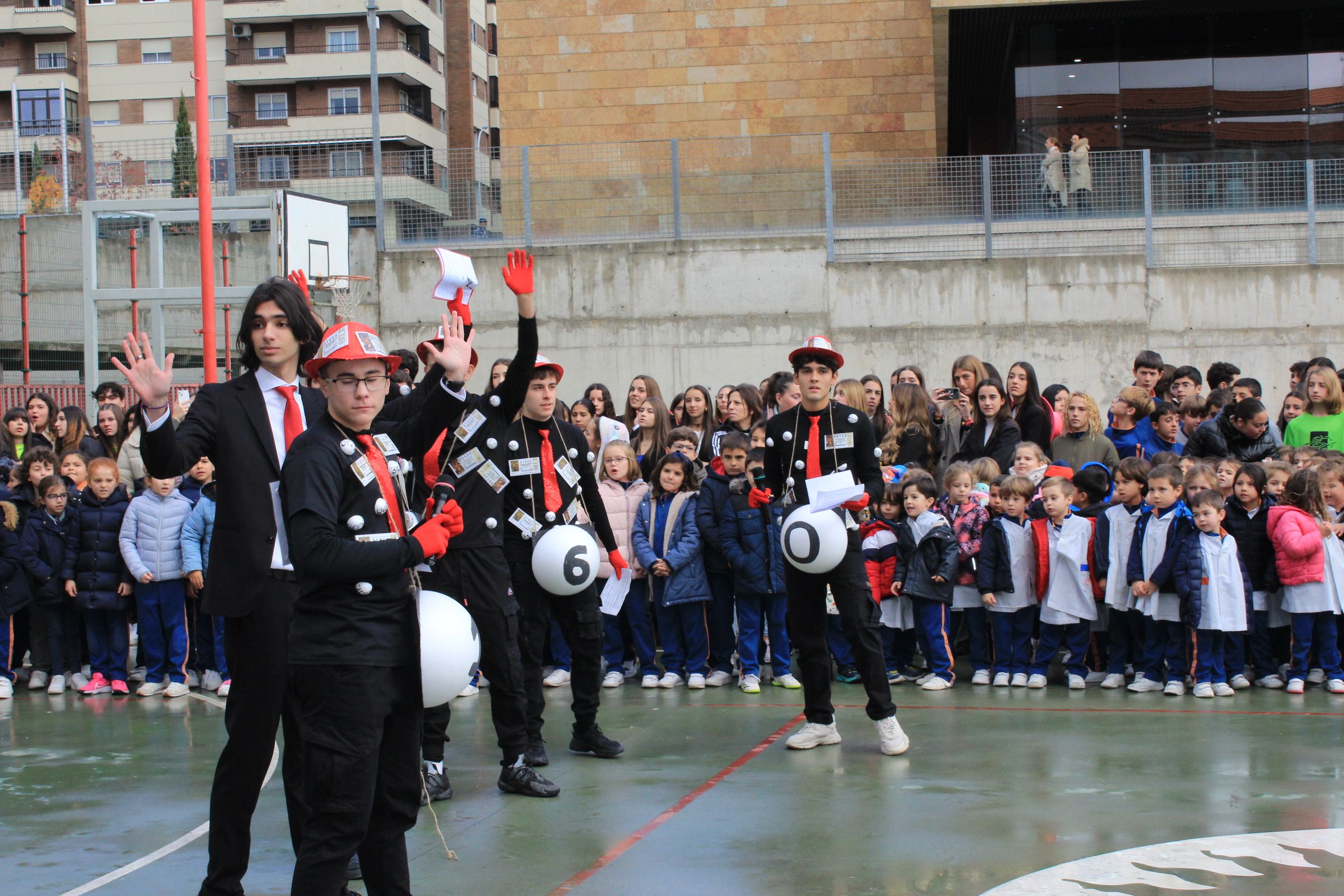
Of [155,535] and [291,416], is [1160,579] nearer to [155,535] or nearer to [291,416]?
[291,416]

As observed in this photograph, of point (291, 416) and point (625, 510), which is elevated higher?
point (291, 416)

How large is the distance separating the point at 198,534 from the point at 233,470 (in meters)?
5.23

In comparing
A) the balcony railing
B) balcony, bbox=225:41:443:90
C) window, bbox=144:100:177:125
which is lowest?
the balcony railing

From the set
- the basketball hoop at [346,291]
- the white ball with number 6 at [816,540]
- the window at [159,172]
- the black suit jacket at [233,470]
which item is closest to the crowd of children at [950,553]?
the white ball with number 6 at [816,540]

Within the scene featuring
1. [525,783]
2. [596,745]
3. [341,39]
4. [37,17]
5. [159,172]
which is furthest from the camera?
[37,17]

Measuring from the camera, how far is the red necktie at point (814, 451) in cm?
702

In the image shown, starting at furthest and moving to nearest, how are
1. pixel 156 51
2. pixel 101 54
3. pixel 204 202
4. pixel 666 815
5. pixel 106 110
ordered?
pixel 106 110, pixel 101 54, pixel 156 51, pixel 204 202, pixel 666 815

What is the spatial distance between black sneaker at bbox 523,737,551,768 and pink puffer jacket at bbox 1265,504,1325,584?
4.81m

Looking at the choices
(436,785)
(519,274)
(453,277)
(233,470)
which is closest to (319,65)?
(436,785)

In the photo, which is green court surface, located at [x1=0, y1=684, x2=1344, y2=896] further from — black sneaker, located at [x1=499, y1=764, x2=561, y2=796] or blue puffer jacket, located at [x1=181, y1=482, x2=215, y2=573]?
blue puffer jacket, located at [x1=181, y1=482, x2=215, y2=573]

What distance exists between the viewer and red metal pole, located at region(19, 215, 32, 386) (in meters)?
17.7

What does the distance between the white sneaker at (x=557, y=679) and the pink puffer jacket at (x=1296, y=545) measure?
4.72m

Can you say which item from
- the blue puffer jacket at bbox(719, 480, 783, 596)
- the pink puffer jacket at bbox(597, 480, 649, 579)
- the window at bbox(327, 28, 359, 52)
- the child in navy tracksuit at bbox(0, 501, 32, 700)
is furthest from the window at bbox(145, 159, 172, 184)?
the window at bbox(327, 28, 359, 52)

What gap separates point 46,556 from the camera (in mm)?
9398
